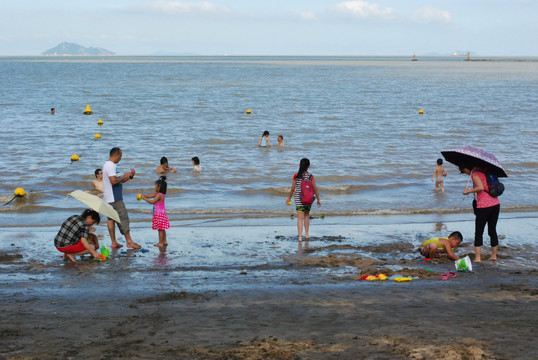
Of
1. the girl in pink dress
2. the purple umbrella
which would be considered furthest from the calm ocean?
the purple umbrella

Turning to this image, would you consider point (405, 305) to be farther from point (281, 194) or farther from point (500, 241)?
point (281, 194)

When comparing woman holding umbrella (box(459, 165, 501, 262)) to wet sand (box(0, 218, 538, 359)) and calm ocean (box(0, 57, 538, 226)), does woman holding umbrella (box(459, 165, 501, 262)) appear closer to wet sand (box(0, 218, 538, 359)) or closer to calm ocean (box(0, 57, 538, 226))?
wet sand (box(0, 218, 538, 359))

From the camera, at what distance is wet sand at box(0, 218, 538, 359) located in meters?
5.91

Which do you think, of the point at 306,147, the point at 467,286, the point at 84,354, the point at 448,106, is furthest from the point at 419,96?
the point at 84,354

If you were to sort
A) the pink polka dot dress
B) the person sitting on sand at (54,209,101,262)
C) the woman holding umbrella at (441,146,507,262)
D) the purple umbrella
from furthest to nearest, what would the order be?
1. the pink polka dot dress
2. the person sitting on sand at (54,209,101,262)
3. the woman holding umbrella at (441,146,507,262)
4. the purple umbrella

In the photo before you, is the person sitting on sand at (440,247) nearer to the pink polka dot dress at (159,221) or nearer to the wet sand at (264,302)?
the wet sand at (264,302)

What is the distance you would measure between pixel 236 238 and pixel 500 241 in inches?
Answer: 188

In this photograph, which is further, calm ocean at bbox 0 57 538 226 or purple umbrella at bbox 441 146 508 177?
calm ocean at bbox 0 57 538 226

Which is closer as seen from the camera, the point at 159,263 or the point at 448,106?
the point at 159,263

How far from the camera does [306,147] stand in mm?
25469

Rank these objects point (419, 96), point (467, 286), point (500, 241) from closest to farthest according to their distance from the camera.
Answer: point (467, 286)
point (500, 241)
point (419, 96)

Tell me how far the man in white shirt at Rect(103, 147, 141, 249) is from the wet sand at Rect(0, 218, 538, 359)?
507mm

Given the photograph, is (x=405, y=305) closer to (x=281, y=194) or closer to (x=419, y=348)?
(x=419, y=348)

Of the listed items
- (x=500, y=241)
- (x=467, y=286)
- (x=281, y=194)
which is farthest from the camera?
(x=281, y=194)
